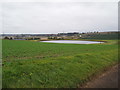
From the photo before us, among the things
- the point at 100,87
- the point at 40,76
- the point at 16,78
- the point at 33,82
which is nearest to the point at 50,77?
the point at 40,76

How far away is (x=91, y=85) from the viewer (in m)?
6.43

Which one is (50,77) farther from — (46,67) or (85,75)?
(85,75)

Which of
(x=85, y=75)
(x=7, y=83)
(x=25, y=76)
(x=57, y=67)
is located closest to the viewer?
(x=7, y=83)

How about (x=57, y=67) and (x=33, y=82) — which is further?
(x=57, y=67)

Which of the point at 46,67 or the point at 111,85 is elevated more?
the point at 46,67

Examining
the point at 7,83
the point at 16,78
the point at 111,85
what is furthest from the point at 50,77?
the point at 111,85

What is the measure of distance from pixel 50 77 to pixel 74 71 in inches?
79.3

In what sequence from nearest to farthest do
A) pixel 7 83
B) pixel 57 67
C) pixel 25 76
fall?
pixel 7 83 < pixel 25 76 < pixel 57 67

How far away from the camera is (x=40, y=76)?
656 cm

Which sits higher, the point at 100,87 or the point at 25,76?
the point at 25,76

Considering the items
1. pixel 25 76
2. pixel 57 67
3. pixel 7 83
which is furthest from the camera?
pixel 57 67

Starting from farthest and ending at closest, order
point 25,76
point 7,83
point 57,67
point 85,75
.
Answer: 1. point 57,67
2. point 85,75
3. point 25,76
4. point 7,83

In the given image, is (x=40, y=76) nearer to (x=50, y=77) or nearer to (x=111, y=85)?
(x=50, y=77)

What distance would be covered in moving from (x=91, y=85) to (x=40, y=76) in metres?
3.15
